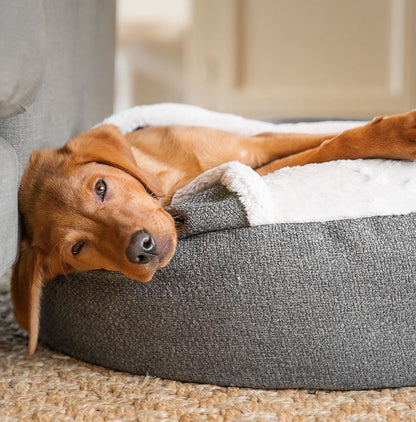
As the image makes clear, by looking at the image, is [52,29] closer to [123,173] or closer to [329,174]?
[123,173]

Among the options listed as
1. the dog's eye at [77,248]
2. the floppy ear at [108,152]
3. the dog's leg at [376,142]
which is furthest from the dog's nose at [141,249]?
the dog's leg at [376,142]

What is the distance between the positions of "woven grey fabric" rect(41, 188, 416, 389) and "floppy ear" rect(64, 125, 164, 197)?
0.80ft

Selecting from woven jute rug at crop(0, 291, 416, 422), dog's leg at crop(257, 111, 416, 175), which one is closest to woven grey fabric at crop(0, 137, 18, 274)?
woven jute rug at crop(0, 291, 416, 422)

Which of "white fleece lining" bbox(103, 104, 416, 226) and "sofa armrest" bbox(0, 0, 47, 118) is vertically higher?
"sofa armrest" bbox(0, 0, 47, 118)

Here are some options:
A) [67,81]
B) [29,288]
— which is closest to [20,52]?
[29,288]

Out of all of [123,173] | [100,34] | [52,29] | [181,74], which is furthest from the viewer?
[181,74]

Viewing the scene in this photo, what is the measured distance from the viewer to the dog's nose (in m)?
1.41

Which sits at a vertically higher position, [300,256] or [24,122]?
[24,122]

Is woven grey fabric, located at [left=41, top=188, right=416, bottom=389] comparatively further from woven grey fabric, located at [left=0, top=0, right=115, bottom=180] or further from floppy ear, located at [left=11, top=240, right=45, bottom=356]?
woven grey fabric, located at [left=0, top=0, right=115, bottom=180]

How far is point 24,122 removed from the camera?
1.59 meters

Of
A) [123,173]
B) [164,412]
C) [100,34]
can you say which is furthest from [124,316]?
[100,34]

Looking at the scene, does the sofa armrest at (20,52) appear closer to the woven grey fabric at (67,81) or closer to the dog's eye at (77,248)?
the woven grey fabric at (67,81)

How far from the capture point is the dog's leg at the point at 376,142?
1573 millimetres

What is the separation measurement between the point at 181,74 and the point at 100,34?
3.85 m
